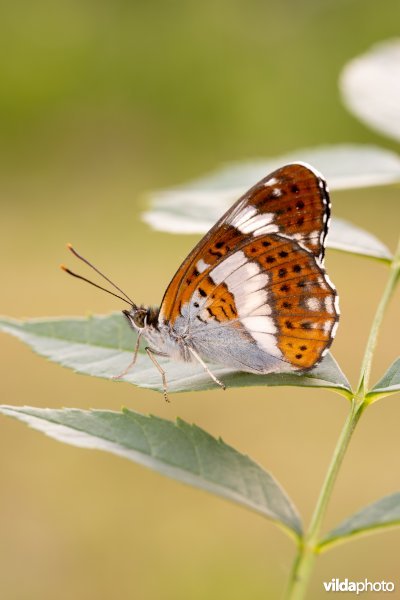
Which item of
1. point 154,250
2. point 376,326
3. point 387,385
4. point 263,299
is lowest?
point 387,385

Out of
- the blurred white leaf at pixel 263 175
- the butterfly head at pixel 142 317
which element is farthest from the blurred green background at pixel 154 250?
the blurred white leaf at pixel 263 175

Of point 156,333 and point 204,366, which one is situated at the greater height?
point 156,333

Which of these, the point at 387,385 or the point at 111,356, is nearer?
the point at 387,385

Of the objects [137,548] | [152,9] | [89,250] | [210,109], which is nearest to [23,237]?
[89,250]

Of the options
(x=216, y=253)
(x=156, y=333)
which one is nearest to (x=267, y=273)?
(x=216, y=253)

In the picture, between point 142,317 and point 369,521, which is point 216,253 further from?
point 369,521

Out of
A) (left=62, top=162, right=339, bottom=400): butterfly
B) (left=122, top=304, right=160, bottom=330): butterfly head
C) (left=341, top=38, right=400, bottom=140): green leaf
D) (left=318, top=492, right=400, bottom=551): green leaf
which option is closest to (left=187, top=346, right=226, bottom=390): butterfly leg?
(left=62, top=162, right=339, bottom=400): butterfly

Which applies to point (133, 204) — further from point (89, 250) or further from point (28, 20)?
point (28, 20)
